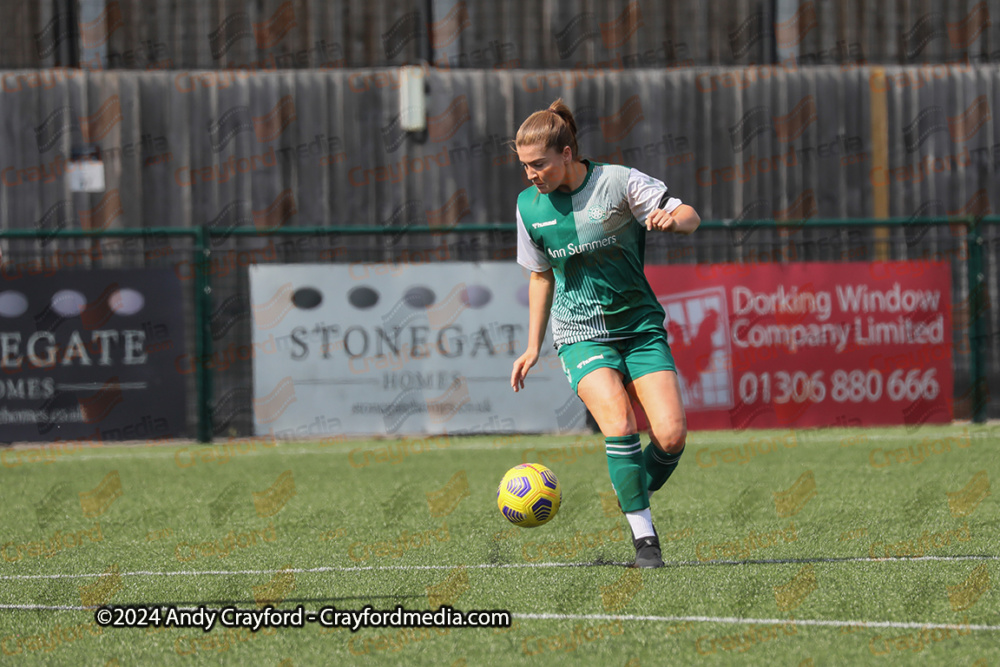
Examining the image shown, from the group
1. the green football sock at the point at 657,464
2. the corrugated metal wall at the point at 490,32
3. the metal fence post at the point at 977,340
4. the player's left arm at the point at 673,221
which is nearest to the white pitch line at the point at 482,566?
the green football sock at the point at 657,464

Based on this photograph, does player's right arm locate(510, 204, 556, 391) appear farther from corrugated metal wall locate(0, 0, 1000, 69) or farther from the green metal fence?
corrugated metal wall locate(0, 0, 1000, 69)

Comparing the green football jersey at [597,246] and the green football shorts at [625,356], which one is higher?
the green football jersey at [597,246]

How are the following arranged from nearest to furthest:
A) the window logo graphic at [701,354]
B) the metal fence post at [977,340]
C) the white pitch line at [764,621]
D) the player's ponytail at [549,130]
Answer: the white pitch line at [764,621], the player's ponytail at [549,130], the window logo graphic at [701,354], the metal fence post at [977,340]

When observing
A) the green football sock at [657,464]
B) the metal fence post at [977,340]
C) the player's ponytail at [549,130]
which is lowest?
the metal fence post at [977,340]

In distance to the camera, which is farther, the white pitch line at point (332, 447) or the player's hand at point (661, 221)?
the white pitch line at point (332, 447)

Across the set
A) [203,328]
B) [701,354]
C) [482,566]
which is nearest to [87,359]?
[203,328]

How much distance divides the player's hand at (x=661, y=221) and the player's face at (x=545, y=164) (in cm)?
48

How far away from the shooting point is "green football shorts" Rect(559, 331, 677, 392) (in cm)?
560

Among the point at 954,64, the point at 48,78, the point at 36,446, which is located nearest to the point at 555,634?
the point at 36,446

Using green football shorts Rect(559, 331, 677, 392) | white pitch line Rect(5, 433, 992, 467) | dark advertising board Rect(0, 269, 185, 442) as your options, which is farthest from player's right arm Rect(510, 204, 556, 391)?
dark advertising board Rect(0, 269, 185, 442)

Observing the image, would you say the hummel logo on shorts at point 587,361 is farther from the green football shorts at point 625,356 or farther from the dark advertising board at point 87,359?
the dark advertising board at point 87,359

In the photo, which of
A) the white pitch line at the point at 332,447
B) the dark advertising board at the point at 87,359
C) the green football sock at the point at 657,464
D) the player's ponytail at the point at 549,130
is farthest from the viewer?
the dark advertising board at the point at 87,359

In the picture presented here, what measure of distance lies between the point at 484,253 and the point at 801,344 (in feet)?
13.1

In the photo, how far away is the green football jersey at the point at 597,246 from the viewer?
5516 millimetres
